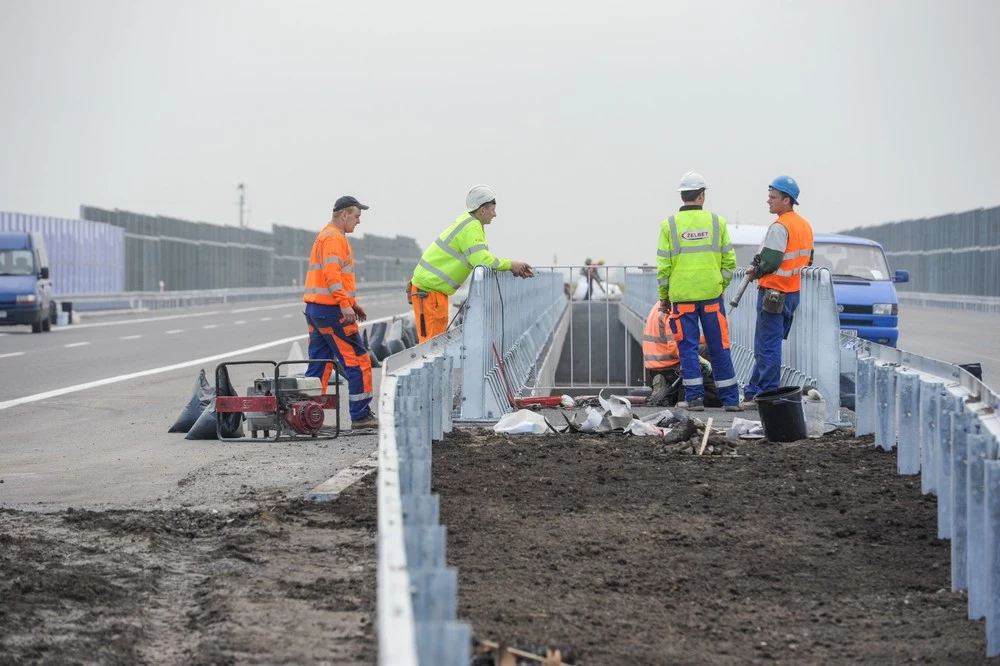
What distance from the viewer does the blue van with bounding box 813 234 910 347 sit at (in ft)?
78.4

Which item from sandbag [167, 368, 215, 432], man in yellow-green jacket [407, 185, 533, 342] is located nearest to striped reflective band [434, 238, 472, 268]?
man in yellow-green jacket [407, 185, 533, 342]

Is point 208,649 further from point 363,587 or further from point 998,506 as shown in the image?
point 998,506

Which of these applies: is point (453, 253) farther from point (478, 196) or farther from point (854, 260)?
point (854, 260)

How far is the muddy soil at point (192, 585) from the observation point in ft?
19.9

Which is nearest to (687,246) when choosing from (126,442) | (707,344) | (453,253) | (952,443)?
(707,344)

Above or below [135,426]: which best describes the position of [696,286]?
above

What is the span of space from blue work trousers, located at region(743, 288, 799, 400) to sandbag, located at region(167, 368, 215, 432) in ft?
16.2

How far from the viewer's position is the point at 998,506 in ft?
19.6

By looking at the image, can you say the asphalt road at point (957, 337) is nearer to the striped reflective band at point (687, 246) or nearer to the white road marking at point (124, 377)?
the striped reflective band at point (687, 246)

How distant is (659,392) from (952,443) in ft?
25.4

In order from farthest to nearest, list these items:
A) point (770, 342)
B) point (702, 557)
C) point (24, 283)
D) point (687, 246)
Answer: point (24, 283)
point (687, 246)
point (770, 342)
point (702, 557)

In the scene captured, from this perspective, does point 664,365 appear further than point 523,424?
Yes

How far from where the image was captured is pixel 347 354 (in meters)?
14.1

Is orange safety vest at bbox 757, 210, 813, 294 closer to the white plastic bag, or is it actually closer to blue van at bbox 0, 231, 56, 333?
the white plastic bag
